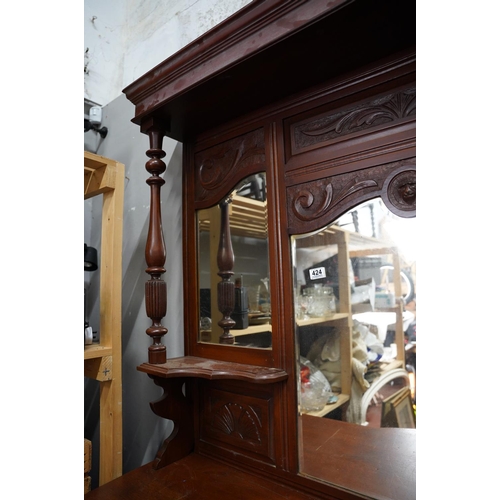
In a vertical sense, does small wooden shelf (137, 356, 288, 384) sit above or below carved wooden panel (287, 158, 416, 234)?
below

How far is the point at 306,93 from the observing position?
0.86m

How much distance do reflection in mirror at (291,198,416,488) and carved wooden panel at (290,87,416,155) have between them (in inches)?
6.5

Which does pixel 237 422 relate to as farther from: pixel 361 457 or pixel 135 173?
pixel 135 173

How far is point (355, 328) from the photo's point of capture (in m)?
0.81

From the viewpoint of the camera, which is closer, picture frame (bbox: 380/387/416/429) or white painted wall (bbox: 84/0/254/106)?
picture frame (bbox: 380/387/416/429)

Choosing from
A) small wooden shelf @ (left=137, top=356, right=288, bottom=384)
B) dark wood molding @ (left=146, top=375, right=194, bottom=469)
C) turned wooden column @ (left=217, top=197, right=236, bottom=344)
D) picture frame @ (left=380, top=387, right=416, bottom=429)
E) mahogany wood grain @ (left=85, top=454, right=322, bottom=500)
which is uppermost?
→ turned wooden column @ (left=217, top=197, right=236, bottom=344)

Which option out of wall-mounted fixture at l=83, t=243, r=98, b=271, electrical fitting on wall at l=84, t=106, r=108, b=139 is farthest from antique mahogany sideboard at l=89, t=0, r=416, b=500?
electrical fitting on wall at l=84, t=106, r=108, b=139

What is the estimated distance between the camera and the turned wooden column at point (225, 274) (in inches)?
39.6

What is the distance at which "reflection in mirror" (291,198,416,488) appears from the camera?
760mm

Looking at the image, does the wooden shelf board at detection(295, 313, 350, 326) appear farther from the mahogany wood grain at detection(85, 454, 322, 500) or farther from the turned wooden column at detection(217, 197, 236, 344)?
the mahogany wood grain at detection(85, 454, 322, 500)

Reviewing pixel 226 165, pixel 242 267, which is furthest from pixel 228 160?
pixel 242 267

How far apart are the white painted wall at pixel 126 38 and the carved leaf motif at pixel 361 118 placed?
26.9 inches

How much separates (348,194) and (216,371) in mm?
503
